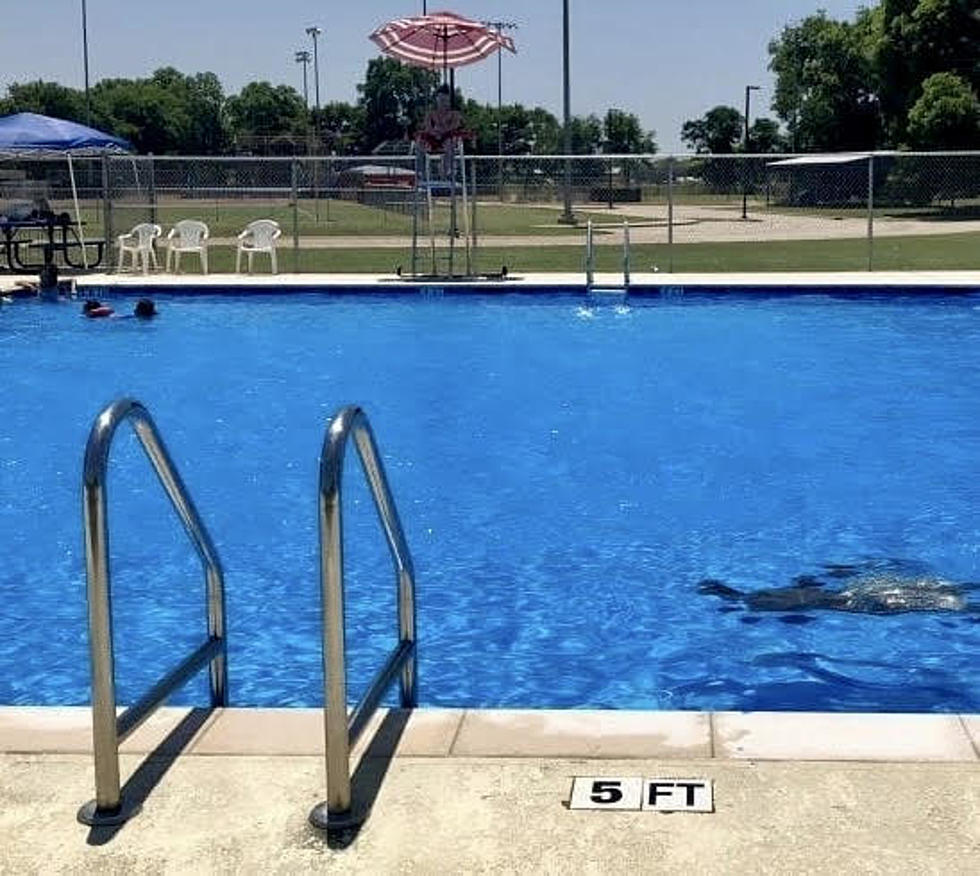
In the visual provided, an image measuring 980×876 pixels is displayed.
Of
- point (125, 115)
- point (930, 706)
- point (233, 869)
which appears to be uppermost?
point (125, 115)

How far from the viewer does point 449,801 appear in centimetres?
315

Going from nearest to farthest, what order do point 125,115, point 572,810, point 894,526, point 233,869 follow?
point 233,869 → point 572,810 → point 894,526 → point 125,115

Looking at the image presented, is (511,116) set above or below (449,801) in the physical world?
above

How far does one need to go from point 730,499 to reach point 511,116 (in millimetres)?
119697

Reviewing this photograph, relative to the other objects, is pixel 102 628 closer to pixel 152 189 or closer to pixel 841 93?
pixel 152 189

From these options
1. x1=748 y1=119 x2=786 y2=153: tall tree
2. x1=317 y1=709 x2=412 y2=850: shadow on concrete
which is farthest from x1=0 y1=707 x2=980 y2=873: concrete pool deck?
x1=748 y1=119 x2=786 y2=153: tall tree

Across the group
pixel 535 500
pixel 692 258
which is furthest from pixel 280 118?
pixel 535 500

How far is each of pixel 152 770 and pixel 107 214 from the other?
721 inches

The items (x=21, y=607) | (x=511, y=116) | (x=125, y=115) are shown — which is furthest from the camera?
(x=511, y=116)

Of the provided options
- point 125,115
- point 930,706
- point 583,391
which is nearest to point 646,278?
point 583,391

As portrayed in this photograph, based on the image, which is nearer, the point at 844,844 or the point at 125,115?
the point at 844,844

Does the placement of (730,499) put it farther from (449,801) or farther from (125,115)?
(125,115)

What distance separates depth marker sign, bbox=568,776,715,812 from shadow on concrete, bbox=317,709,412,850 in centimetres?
49

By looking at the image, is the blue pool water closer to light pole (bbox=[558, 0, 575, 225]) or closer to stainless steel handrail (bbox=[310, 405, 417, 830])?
stainless steel handrail (bbox=[310, 405, 417, 830])
